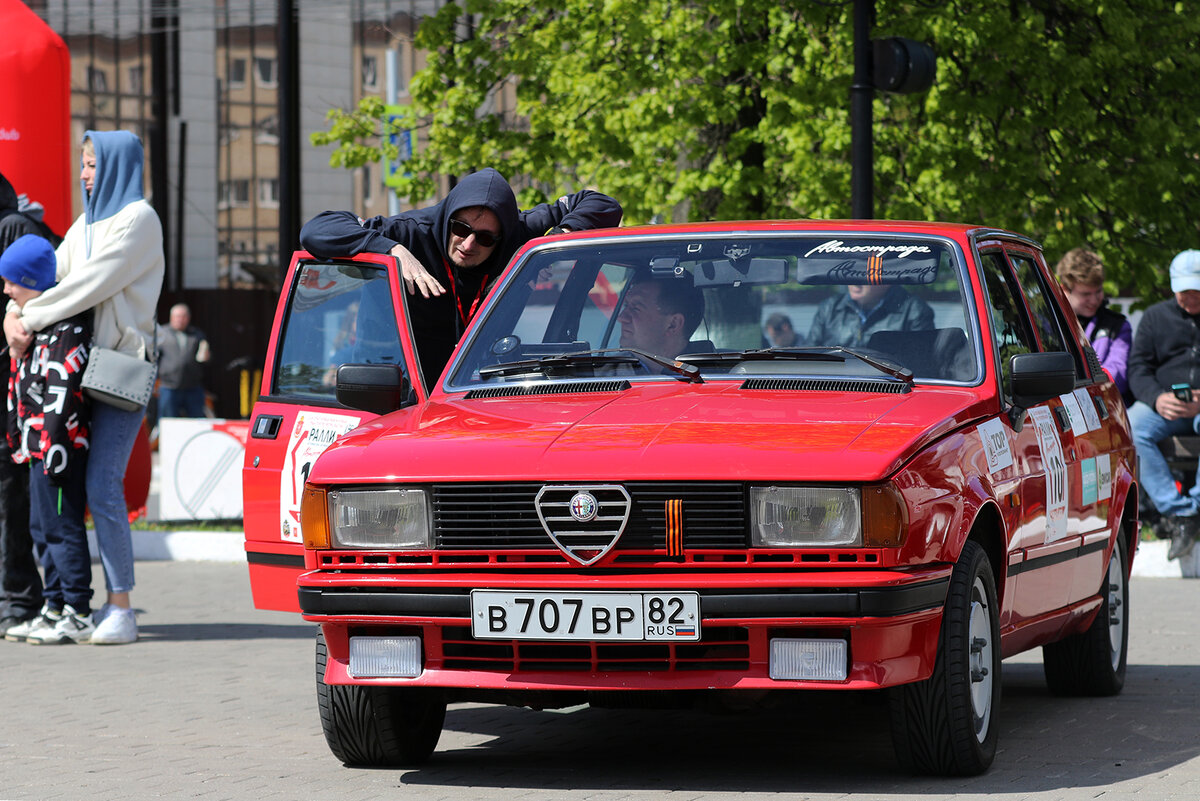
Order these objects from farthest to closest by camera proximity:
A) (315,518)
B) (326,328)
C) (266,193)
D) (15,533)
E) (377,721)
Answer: (266,193)
(15,533)
(326,328)
(377,721)
(315,518)

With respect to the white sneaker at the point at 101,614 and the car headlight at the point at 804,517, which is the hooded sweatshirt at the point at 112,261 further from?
the car headlight at the point at 804,517

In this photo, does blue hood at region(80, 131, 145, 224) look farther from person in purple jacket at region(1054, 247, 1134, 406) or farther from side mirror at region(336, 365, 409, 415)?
person in purple jacket at region(1054, 247, 1134, 406)

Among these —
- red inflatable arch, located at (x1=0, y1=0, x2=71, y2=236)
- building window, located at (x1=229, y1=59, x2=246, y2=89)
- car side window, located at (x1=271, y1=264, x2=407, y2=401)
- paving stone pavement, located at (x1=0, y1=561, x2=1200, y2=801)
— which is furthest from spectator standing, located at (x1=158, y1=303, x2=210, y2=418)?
building window, located at (x1=229, y1=59, x2=246, y2=89)

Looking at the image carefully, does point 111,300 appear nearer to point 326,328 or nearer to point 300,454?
point 326,328

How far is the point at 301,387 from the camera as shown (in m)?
7.70

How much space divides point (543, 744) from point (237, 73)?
129 feet

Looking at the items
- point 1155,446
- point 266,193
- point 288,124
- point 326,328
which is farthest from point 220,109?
point 326,328

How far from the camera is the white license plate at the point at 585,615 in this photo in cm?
519

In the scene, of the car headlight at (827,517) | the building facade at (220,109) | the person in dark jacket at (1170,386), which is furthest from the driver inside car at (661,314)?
the building facade at (220,109)

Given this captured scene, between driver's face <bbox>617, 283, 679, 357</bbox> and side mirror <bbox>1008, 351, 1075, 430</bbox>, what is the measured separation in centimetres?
106

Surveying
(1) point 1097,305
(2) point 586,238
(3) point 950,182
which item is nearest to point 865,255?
(2) point 586,238

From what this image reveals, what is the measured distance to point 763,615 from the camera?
5137mm

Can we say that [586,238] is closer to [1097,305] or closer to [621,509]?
[621,509]

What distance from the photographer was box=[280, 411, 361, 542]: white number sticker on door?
7.32 meters
